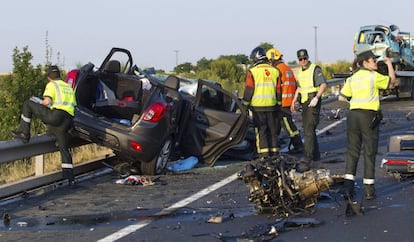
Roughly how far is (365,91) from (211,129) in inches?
132

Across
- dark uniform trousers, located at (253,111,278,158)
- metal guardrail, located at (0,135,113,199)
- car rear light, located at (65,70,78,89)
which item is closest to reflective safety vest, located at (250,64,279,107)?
dark uniform trousers, located at (253,111,278,158)

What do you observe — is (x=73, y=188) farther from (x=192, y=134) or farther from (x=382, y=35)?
(x=382, y=35)

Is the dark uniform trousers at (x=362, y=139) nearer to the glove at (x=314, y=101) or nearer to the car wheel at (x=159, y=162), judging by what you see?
the glove at (x=314, y=101)

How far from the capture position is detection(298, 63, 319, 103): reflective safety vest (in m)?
10.5

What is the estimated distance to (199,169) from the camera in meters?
10.6

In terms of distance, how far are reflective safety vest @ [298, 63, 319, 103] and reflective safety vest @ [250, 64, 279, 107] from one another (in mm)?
462

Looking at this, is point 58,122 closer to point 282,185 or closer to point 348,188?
point 282,185

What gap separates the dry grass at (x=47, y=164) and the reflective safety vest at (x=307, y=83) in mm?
3475

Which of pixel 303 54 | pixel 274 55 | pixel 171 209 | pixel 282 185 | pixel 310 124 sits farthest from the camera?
pixel 274 55

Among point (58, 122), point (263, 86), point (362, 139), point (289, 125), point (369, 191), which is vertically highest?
point (263, 86)

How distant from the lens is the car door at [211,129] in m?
10.6

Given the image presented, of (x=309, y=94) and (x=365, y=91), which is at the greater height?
(x=365, y=91)

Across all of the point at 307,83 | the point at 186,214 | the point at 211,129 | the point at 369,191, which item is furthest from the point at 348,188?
the point at 211,129

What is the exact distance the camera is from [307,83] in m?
10.6
